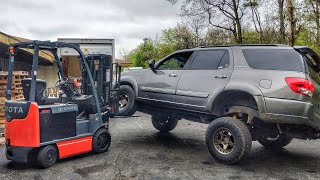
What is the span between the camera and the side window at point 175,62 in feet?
27.3

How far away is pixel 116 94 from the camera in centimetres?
851

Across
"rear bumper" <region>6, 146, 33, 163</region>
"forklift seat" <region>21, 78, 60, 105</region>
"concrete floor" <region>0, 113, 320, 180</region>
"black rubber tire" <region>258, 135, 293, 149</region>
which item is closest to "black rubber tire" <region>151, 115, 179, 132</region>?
"concrete floor" <region>0, 113, 320, 180</region>

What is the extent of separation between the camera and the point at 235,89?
6.95 metres

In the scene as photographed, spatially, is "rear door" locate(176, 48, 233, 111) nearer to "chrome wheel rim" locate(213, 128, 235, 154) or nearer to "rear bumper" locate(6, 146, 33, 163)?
"chrome wheel rim" locate(213, 128, 235, 154)

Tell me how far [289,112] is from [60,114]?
4208 mm

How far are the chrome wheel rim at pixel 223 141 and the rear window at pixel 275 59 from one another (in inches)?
53.6

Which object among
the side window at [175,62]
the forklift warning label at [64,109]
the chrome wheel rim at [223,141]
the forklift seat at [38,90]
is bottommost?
the chrome wheel rim at [223,141]

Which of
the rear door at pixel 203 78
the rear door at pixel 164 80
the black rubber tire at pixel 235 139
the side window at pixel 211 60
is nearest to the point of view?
the black rubber tire at pixel 235 139

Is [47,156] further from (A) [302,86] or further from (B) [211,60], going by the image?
(A) [302,86]

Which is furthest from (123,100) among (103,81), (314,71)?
(314,71)

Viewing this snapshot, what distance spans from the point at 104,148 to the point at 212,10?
2048 cm

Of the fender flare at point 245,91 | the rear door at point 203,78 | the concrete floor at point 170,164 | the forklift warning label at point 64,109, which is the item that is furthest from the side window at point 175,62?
the forklift warning label at point 64,109

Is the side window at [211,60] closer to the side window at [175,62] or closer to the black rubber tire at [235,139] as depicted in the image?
the side window at [175,62]

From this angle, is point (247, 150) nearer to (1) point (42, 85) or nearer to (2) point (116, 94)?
(2) point (116, 94)
